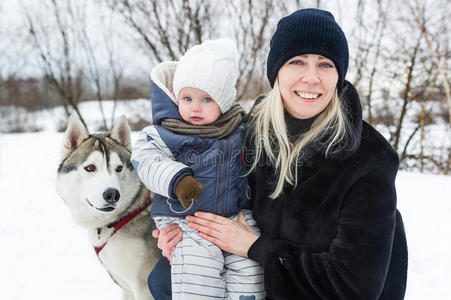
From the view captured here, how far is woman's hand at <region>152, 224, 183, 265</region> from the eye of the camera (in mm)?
1597

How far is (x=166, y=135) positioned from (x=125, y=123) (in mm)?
731

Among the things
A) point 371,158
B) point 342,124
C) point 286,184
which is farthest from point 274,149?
point 371,158

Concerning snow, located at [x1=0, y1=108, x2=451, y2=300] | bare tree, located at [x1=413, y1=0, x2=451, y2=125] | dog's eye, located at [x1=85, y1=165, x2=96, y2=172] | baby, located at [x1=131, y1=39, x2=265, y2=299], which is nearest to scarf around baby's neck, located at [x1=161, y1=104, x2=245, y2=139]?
baby, located at [x1=131, y1=39, x2=265, y2=299]

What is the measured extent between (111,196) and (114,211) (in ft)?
0.56

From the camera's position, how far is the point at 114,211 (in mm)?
1972

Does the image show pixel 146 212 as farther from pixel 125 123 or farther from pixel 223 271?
pixel 223 271

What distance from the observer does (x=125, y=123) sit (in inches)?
88.7

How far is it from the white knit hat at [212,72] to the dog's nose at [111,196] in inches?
27.5

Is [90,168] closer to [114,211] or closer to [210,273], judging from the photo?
[114,211]

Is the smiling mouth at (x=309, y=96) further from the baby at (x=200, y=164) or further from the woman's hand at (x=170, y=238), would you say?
the woman's hand at (x=170, y=238)

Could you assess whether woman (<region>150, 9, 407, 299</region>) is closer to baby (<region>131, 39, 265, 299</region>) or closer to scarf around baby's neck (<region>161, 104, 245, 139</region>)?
baby (<region>131, 39, 265, 299</region>)

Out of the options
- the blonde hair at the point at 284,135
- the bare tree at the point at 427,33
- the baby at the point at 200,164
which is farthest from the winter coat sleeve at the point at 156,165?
the bare tree at the point at 427,33

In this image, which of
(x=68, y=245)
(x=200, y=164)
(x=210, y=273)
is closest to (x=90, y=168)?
(x=200, y=164)

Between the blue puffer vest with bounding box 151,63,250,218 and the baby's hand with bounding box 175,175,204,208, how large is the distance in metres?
0.20
